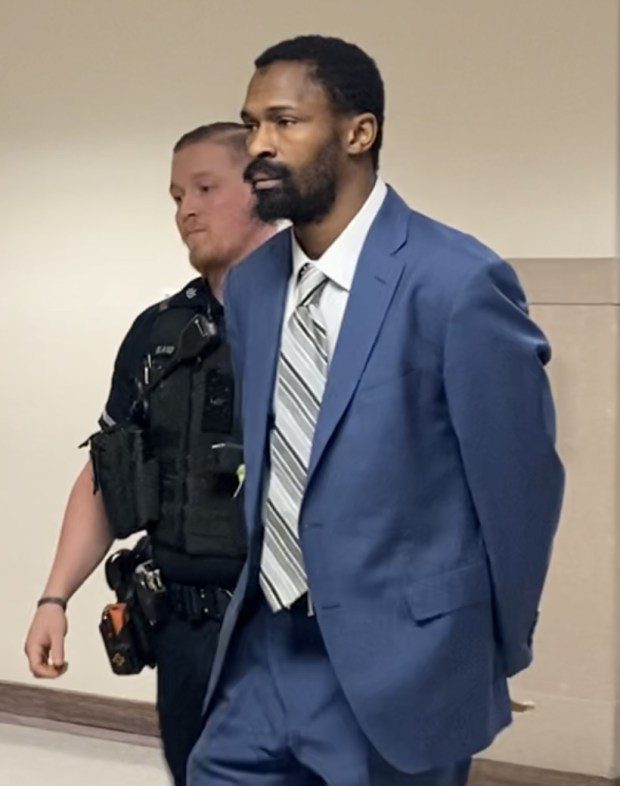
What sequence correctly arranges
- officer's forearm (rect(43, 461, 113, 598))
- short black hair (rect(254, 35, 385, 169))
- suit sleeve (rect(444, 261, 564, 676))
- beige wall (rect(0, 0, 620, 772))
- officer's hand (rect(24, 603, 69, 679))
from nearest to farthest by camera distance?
suit sleeve (rect(444, 261, 564, 676)), short black hair (rect(254, 35, 385, 169)), officer's hand (rect(24, 603, 69, 679)), officer's forearm (rect(43, 461, 113, 598)), beige wall (rect(0, 0, 620, 772))

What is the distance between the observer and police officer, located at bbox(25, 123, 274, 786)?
2371mm

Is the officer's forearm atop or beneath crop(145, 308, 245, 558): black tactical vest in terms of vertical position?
beneath

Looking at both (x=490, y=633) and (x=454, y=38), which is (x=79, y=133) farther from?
(x=490, y=633)

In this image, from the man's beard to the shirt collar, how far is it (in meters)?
0.05

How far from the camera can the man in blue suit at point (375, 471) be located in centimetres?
180

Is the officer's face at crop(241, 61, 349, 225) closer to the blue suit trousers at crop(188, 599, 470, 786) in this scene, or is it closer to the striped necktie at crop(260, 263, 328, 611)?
the striped necktie at crop(260, 263, 328, 611)

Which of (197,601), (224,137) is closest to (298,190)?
(224,137)

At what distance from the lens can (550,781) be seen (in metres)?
3.57

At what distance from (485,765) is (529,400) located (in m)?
2.10

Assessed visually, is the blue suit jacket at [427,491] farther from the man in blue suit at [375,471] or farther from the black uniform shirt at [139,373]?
the black uniform shirt at [139,373]

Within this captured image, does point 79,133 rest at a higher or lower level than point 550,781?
higher

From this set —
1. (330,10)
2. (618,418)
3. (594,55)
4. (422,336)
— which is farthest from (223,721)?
(330,10)

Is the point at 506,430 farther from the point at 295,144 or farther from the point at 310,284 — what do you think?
the point at 295,144

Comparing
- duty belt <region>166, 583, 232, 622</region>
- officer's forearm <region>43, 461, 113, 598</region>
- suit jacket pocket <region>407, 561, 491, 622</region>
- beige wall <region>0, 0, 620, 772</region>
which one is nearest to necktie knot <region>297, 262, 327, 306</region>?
suit jacket pocket <region>407, 561, 491, 622</region>
